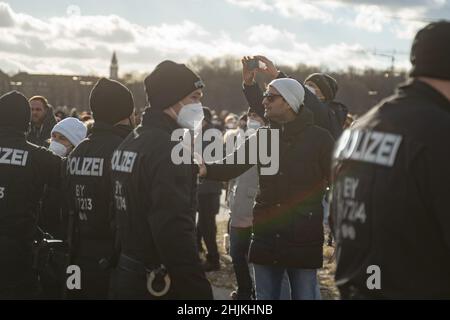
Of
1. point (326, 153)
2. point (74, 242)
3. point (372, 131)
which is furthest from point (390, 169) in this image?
point (74, 242)

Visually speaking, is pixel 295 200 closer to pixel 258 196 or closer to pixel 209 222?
pixel 258 196

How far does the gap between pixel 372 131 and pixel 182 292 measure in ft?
4.56

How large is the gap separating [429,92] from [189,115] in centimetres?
160

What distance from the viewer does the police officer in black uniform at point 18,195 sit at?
4.86 metres

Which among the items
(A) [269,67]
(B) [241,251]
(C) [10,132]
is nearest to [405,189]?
(A) [269,67]

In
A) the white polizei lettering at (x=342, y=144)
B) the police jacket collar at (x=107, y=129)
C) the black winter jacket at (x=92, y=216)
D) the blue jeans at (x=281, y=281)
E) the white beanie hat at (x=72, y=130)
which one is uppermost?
the white polizei lettering at (x=342, y=144)

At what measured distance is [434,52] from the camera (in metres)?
2.72

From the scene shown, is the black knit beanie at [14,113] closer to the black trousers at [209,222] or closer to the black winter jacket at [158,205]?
the black winter jacket at [158,205]

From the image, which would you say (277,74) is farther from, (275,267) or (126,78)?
(126,78)

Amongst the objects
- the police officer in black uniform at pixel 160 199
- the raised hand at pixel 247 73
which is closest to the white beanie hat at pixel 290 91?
the raised hand at pixel 247 73

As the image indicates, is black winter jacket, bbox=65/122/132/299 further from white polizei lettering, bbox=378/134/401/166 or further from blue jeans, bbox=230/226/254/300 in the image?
blue jeans, bbox=230/226/254/300

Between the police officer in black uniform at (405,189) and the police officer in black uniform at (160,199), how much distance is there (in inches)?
36.8

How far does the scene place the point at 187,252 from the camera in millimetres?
3420

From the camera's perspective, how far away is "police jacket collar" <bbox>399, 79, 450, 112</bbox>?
269 cm
